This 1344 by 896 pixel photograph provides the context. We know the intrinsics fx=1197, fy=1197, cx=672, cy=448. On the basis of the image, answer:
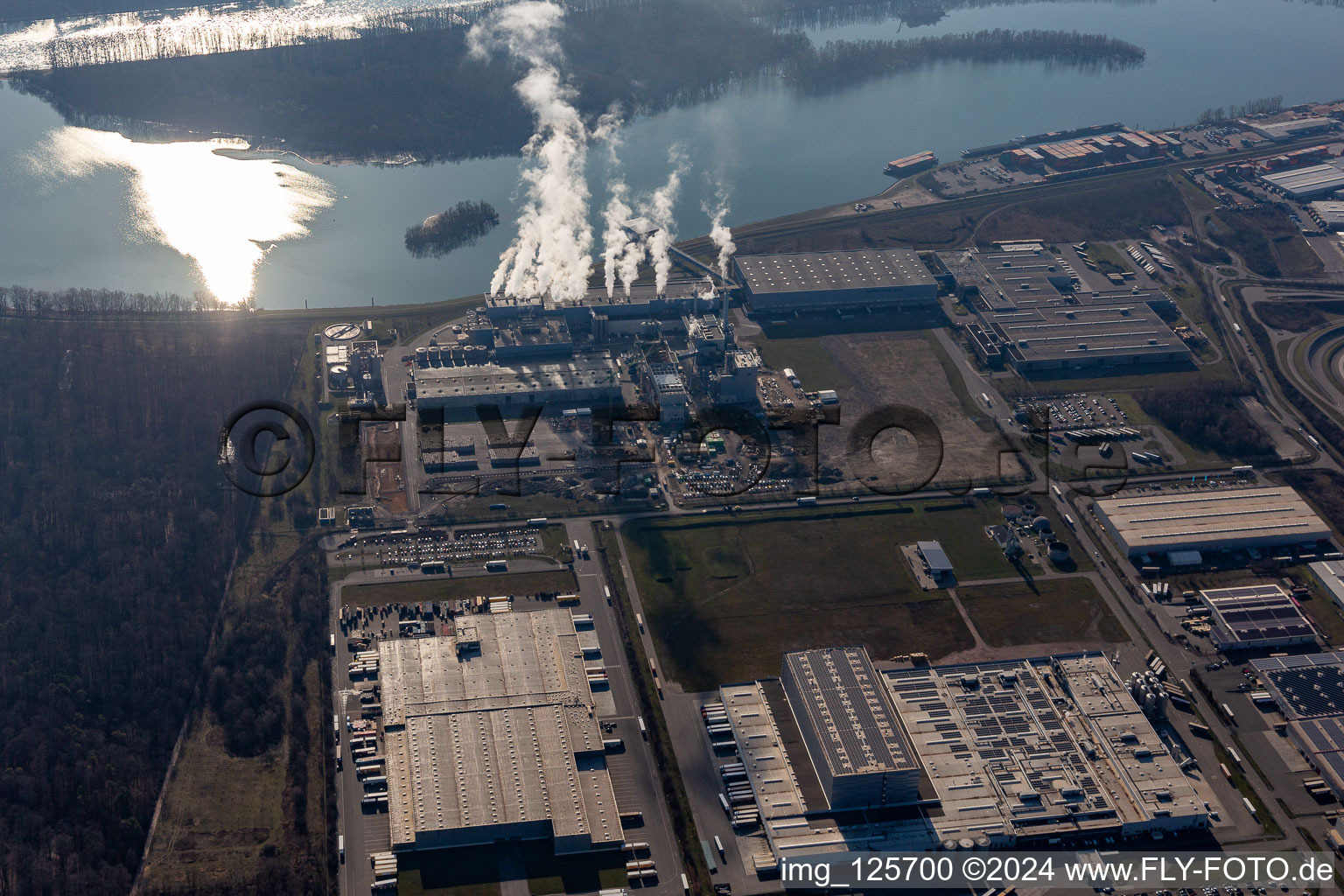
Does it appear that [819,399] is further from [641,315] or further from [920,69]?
[920,69]

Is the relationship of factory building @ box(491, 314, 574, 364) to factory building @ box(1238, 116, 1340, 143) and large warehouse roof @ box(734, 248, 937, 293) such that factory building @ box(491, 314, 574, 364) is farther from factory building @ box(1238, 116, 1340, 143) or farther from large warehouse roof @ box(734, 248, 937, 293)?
factory building @ box(1238, 116, 1340, 143)

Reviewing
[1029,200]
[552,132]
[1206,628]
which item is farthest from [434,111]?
[1206,628]

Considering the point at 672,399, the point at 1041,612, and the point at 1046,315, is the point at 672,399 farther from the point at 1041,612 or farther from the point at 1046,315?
the point at 1046,315

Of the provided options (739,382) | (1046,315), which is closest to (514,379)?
(739,382)

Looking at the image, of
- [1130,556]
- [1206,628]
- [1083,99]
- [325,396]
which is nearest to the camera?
[1206,628]

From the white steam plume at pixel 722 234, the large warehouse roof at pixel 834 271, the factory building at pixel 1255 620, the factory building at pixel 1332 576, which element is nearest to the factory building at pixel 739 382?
the large warehouse roof at pixel 834 271

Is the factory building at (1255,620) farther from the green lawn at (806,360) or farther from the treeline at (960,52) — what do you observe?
the treeline at (960,52)
